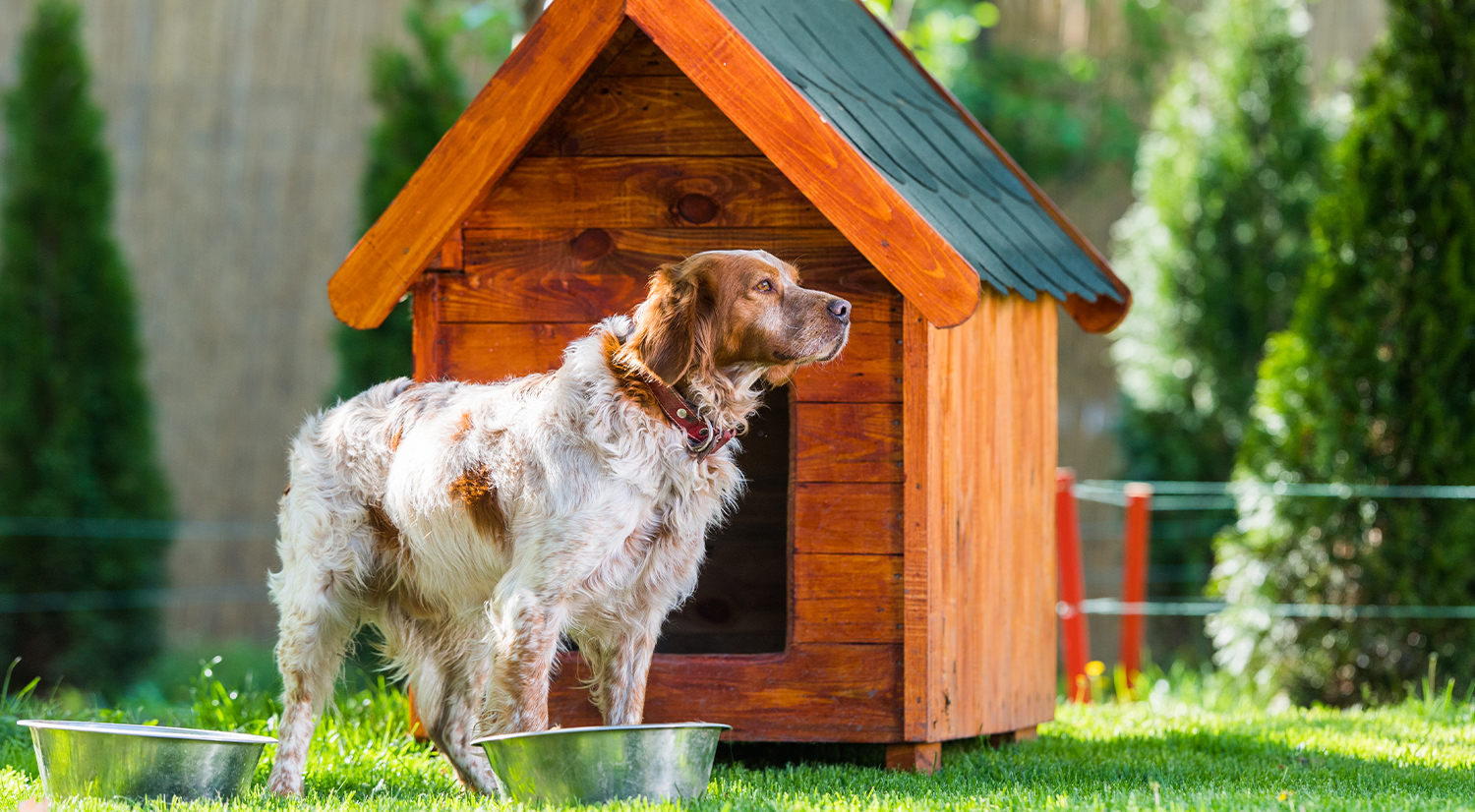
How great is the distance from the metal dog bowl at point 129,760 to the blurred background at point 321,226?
210 inches

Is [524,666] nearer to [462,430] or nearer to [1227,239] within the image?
[462,430]

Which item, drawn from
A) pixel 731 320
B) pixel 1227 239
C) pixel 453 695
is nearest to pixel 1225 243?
pixel 1227 239

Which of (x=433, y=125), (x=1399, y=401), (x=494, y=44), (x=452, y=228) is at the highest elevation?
(x=494, y=44)

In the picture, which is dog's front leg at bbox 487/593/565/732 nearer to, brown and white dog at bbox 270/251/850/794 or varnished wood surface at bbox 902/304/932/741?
brown and white dog at bbox 270/251/850/794

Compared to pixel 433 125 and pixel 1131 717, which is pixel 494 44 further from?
pixel 1131 717

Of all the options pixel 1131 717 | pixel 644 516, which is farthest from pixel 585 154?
pixel 1131 717

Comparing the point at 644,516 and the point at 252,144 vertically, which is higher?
the point at 252,144

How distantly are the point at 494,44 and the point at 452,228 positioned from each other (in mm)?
6361

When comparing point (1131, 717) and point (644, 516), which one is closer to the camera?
point (644, 516)

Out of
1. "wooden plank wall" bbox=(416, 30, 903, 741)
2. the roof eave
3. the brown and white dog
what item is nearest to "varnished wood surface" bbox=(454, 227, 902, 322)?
"wooden plank wall" bbox=(416, 30, 903, 741)

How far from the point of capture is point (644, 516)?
3.95 m

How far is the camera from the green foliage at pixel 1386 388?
689 centimetres

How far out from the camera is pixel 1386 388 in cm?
696

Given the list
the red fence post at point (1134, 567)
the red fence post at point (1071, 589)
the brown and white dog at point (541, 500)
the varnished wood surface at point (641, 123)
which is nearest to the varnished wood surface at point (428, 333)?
the brown and white dog at point (541, 500)
